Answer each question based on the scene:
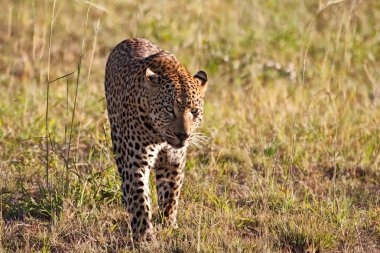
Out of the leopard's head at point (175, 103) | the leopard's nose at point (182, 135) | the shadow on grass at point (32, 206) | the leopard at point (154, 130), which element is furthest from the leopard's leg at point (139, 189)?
the shadow on grass at point (32, 206)

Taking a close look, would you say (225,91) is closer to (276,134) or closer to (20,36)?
(276,134)

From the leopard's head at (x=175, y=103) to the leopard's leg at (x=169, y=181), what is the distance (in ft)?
1.16

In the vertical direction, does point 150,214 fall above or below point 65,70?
below

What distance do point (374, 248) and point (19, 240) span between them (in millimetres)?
2718

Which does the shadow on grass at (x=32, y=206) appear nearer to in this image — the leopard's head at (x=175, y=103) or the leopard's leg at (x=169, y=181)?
the leopard's leg at (x=169, y=181)

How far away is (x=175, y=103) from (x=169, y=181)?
84 cm

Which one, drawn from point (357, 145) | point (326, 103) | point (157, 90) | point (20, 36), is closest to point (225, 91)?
point (326, 103)

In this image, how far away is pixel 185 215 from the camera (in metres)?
6.96

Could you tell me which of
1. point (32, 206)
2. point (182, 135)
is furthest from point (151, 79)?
point (32, 206)

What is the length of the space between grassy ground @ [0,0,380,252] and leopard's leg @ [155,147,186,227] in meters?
0.15

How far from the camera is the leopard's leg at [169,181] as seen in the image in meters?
6.79

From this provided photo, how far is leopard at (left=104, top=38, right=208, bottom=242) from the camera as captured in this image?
20.9 ft

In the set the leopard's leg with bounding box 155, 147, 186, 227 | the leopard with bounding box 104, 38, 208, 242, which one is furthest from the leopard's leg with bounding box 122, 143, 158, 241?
the leopard's leg with bounding box 155, 147, 186, 227

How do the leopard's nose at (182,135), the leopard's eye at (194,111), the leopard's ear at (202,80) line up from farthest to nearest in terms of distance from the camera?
1. the leopard's ear at (202,80)
2. the leopard's eye at (194,111)
3. the leopard's nose at (182,135)
